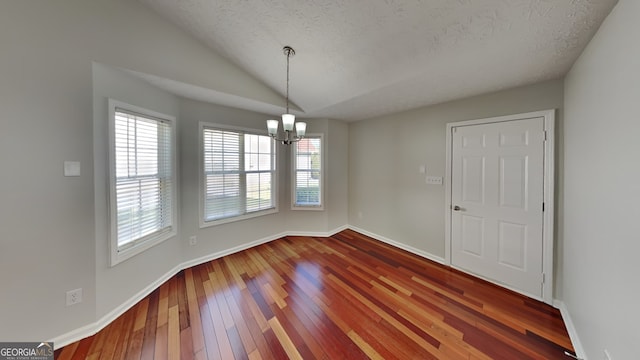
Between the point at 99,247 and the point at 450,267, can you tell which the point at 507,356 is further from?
the point at 99,247

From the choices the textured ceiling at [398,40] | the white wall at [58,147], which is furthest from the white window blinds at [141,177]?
the textured ceiling at [398,40]

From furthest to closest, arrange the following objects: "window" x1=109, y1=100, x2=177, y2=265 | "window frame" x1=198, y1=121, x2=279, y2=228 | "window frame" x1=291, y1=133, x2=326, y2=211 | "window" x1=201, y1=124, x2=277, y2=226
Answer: "window frame" x1=291, y1=133, x2=326, y2=211
"window" x1=201, y1=124, x2=277, y2=226
"window frame" x1=198, y1=121, x2=279, y2=228
"window" x1=109, y1=100, x2=177, y2=265

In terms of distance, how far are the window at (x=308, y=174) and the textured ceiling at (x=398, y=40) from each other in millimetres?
1358

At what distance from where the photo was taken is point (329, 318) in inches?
73.9

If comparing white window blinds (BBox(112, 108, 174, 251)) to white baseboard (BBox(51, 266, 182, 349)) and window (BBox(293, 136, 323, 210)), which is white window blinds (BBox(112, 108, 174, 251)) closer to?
white baseboard (BBox(51, 266, 182, 349))

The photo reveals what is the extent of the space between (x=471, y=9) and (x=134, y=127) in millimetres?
3174

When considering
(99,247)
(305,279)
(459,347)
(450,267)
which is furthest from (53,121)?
(450,267)

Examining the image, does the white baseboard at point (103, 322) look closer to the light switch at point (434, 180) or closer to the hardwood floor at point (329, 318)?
the hardwood floor at point (329, 318)

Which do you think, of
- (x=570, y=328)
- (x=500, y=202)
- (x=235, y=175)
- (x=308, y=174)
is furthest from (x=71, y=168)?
(x=570, y=328)

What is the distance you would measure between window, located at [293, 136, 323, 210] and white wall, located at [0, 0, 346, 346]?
2333mm

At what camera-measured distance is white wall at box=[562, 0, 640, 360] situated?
38.9 inches

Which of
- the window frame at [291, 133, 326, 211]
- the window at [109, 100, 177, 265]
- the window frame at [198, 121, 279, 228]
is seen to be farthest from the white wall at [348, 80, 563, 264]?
the window at [109, 100, 177, 265]

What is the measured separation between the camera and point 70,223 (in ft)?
5.41

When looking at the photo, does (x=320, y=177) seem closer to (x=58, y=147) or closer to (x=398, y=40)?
(x=398, y=40)
